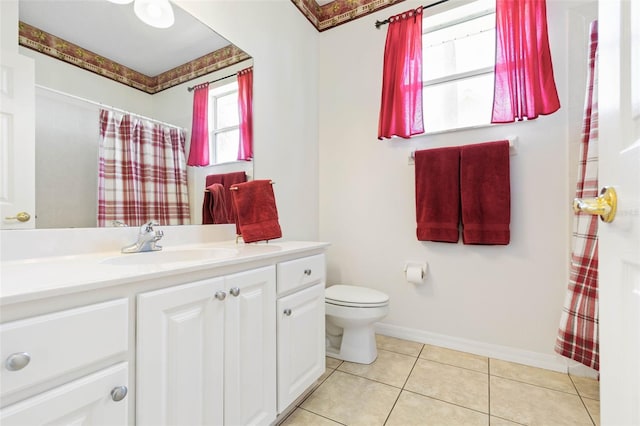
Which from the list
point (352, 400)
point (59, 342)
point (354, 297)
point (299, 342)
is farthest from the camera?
point (354, 297)

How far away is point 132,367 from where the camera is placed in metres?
0.70

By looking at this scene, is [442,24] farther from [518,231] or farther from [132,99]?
[132,99]

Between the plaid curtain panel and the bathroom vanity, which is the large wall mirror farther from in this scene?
the plaid curtain panel

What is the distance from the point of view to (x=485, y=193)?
179cm

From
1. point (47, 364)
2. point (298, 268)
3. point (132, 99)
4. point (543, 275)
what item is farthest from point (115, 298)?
point (543, 275)

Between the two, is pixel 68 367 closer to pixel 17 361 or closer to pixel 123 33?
pixel 17 361

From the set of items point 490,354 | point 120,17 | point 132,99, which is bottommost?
point 490,354

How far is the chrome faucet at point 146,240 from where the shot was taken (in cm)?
113

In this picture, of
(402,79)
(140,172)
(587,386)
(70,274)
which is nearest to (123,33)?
(140,172)

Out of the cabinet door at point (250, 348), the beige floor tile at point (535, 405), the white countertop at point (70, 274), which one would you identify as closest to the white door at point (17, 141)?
the white countertop at point (70, 274)

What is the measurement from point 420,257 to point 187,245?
1564mm

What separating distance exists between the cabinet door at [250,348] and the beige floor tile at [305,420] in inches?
7.6

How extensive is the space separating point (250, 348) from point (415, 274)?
1.34 m

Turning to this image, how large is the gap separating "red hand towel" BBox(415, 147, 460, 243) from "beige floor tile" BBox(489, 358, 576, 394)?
805 mm
